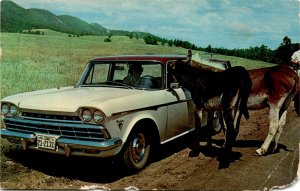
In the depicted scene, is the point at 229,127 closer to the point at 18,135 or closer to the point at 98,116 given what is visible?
the point at 98,116

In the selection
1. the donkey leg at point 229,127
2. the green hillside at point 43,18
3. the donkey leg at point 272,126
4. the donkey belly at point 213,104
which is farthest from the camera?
the green hillside at point 43,18

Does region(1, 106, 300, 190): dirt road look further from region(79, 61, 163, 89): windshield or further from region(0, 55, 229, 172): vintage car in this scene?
region(79, 61, 163, 89): windshield

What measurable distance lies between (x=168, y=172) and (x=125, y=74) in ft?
5.86

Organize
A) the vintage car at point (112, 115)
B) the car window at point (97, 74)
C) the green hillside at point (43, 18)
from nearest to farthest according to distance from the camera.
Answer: the vintage car at point (112, 115), the car window at point (97, 74), the green hillside at point (43, 18)

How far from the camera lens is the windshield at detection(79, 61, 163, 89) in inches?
214

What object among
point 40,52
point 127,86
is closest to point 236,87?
point 127,86

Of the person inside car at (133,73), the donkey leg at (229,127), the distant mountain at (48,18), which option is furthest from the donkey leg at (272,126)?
the distant mountain at (48,18)

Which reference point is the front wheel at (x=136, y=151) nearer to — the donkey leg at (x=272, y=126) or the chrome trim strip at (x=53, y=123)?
the chrome trim strip at (x=53, y=123)

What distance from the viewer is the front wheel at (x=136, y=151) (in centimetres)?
461

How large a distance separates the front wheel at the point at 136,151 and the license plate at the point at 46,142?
91cm

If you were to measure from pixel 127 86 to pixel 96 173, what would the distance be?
1.35m

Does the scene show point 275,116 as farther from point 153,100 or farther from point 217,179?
point 153,100

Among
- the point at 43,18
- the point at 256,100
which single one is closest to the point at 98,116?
the point at 256,100

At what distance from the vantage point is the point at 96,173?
4871 millimetres
